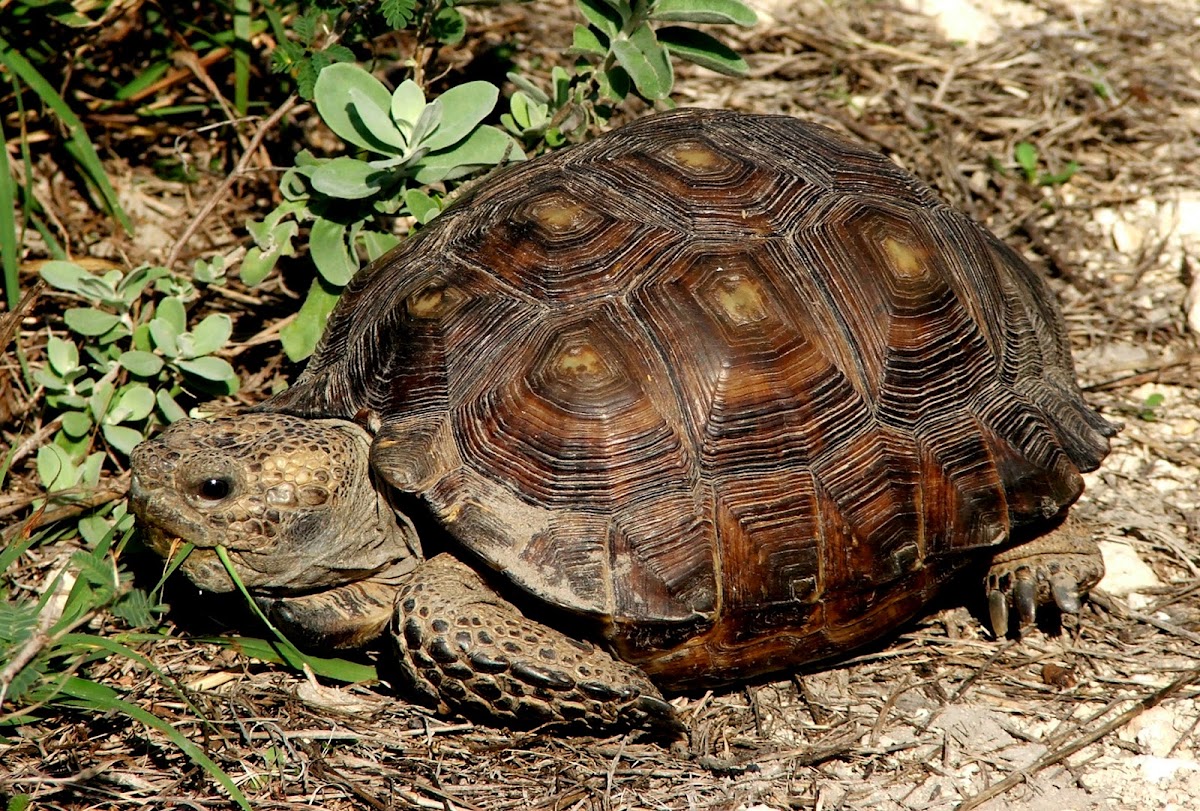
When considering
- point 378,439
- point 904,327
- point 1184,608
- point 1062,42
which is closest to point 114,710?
point 378,439

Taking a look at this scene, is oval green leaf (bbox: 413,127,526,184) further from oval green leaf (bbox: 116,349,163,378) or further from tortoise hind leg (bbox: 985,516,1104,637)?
tortoise hind leg (bbox: 985,516,1104,637)

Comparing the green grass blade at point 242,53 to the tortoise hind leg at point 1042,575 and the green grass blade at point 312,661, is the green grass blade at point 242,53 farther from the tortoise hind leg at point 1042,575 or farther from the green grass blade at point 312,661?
the tortoise hind leg at point 1042,575

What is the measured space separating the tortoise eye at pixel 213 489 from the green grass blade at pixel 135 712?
48 cm

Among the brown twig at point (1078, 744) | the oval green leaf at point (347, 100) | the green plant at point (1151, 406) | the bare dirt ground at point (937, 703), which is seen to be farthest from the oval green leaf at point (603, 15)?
the brown twig at point (1078, 744)

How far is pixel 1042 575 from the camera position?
124 inches

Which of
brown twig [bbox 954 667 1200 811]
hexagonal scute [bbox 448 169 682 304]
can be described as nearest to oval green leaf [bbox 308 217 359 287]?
hexagonal scute [bbox 448 169 682 304]

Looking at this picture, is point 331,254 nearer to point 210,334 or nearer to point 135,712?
point 210,334

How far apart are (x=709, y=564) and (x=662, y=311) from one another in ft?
2.00

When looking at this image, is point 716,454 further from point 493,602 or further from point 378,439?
point 378,439

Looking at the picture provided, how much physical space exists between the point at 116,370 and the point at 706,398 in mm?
1817

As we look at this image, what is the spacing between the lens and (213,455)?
275 cm

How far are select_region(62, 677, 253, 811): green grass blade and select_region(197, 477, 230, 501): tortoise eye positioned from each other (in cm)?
48

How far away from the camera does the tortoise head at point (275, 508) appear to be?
2.72 metres

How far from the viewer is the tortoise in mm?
2670
